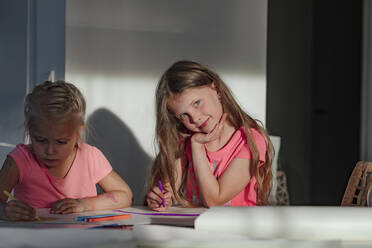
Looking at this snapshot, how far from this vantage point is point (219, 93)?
157 centimetres

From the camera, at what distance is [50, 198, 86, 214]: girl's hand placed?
1.19 meters

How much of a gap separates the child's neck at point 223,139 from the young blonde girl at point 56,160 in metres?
0.30

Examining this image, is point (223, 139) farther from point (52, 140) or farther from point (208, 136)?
point (52, 140)

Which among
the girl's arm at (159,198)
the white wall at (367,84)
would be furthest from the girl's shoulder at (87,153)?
the white wall at (367,84)

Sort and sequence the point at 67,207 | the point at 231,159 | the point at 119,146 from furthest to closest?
the point at 119,146 → the point at 231,159 → the point at 67,207

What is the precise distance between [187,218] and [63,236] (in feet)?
1.28

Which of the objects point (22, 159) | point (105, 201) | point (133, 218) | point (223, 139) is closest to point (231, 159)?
point (223, 139)

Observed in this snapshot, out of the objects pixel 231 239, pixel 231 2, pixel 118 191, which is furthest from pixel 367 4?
pixel 231 239

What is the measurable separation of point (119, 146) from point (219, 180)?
60 centimetres

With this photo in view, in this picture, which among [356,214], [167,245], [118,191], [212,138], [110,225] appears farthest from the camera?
[212,138]

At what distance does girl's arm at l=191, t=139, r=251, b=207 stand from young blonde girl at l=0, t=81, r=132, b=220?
21 cm

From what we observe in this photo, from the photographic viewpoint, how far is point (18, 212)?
107cm

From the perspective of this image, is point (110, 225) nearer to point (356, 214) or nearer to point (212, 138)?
point (356, 214)

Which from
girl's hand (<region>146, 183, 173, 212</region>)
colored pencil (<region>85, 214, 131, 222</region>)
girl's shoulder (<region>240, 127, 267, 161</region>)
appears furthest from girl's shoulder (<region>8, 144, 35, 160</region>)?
girl's shoulder (<region>240, 127, 267, 161</region>)
